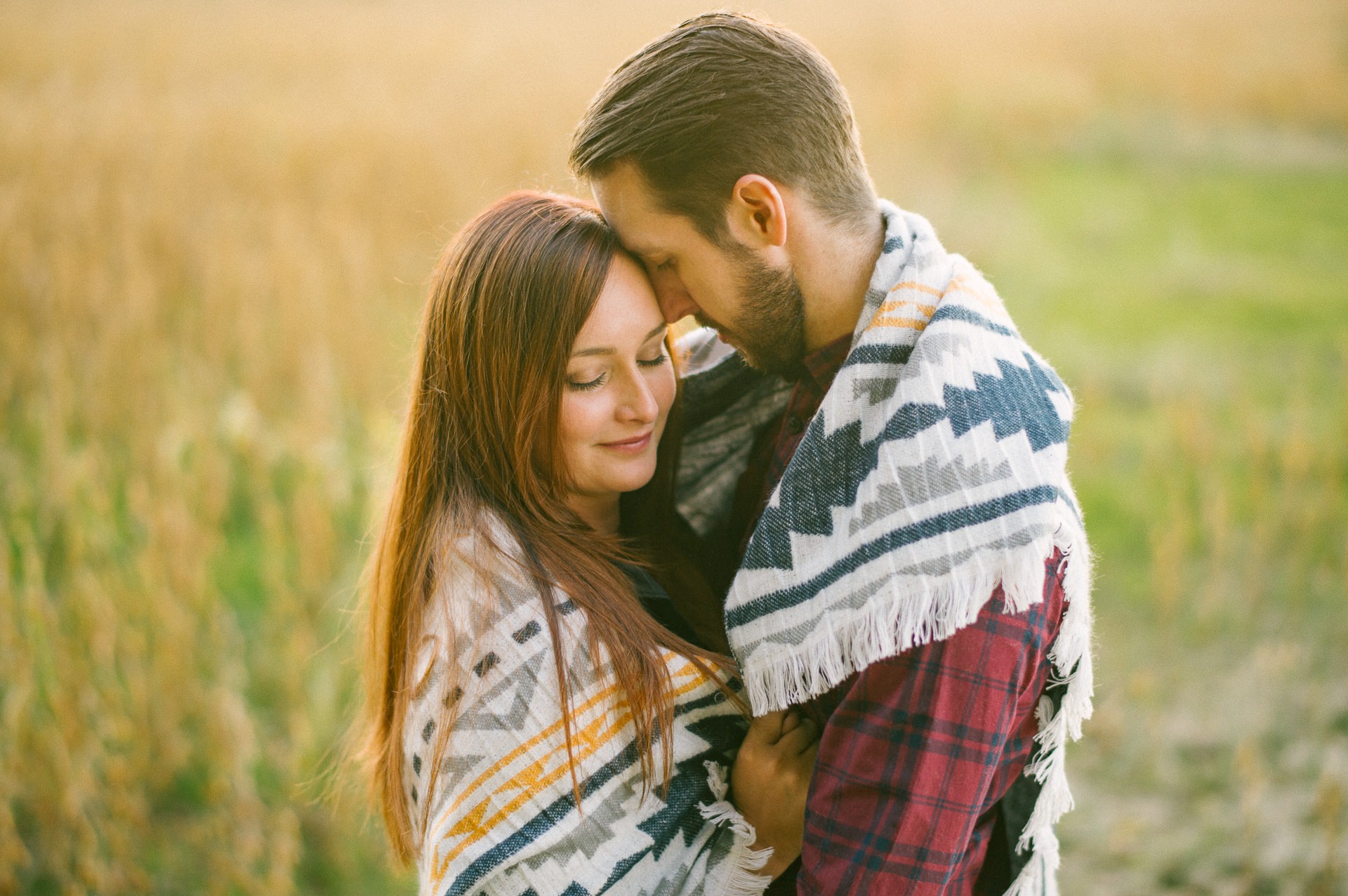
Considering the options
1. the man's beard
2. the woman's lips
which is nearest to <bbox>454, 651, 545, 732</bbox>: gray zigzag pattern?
the woman's lips

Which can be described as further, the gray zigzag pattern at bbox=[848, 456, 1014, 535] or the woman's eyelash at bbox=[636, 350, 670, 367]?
the woman's eyelash at bbox=[636, 350, 670, 367]

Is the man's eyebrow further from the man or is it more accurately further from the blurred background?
the blurred background

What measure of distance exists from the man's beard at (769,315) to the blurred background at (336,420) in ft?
1.93

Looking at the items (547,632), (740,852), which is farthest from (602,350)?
(740,852)

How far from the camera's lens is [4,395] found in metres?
3.88

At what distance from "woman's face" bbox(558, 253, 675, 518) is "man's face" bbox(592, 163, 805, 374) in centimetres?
6

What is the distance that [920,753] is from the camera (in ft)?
4.60

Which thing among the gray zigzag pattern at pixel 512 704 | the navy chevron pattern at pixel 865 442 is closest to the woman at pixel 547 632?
the gray zigzag pattern at pixel 512 704

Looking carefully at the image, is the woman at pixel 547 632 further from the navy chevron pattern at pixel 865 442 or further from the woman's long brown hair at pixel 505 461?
the navy chevron pattern at pixel 865 442

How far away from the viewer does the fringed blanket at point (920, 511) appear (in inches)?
55.8

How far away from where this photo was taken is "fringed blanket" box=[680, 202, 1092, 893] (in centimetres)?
142

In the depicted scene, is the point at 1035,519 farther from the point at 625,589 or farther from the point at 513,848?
the point at 513,848

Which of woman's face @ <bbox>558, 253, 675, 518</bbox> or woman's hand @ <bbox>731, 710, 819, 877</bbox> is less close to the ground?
woman's face @ <bbox>558, 253, 675, 518</bbox>

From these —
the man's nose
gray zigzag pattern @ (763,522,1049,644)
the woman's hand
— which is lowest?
the woman's hand
